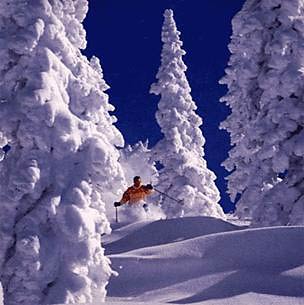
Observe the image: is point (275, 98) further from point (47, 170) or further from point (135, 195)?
point (47, 170)

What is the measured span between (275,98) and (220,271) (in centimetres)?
908

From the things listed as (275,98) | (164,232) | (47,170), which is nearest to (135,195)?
(164,232)

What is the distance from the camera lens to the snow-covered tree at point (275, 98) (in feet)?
65.7

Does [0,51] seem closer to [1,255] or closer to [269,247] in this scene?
[1,255]

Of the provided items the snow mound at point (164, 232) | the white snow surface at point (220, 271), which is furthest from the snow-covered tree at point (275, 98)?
the white snow surface at point (220, 271)

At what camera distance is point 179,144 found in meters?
38.2

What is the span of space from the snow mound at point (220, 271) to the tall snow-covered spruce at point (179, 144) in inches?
841

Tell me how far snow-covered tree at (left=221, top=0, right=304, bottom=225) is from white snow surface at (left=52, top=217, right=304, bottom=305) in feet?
17.3

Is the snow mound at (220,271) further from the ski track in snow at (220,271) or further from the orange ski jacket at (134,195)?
the orange ski jacket at (134,195)

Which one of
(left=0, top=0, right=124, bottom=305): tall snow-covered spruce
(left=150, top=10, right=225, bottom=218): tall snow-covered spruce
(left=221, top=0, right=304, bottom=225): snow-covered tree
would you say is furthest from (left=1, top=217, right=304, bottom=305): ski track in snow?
(left=150, top=10, right=225, bottom=218): tall snow-covered spruce

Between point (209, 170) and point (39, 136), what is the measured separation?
1144 inches

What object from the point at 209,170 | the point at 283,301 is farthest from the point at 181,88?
the point at 283,301

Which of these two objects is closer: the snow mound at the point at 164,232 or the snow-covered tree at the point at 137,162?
the snow mound at the point at 164,232

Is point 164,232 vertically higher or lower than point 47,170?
higher
